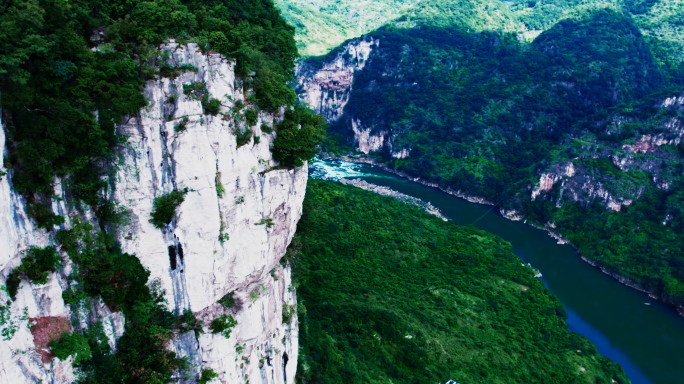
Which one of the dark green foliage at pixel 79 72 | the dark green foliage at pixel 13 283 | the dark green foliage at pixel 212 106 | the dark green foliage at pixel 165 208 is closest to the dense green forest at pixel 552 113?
the dark green foliage at pixel 212 106

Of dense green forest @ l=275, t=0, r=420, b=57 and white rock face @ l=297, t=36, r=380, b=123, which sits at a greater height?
dense green forest @ l=275, t=0, r=420, b=57

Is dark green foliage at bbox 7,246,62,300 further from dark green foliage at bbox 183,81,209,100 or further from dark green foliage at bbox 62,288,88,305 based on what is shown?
dark green foliage at bbox 183,81,209,100

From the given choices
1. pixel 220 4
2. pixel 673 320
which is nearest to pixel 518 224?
pixel 673 320

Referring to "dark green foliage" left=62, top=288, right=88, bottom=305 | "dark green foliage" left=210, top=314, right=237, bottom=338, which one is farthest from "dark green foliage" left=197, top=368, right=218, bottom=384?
"dark green foliage" left=62, top=288, right=88, bottom=305


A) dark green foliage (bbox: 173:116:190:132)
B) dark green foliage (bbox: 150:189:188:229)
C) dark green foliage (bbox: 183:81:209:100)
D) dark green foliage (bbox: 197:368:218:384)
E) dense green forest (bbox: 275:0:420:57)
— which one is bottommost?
dark green foliage (bbox: 197:368:218:384)

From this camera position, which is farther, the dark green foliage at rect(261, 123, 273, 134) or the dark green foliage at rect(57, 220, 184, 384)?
the dark green foliage at rect(261, 123, 273, 134)

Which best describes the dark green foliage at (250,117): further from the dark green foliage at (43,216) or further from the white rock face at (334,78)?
the white rock face at (334,78)

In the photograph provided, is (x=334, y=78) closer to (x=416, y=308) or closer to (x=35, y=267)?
(x=416, y=308)
